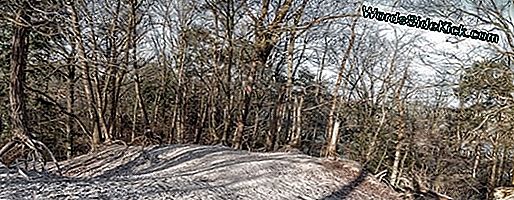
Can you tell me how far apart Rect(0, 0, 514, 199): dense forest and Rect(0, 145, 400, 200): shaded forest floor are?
2.96 ft

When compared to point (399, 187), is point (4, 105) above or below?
above

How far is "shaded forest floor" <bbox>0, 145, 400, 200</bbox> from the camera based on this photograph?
15.7 ft

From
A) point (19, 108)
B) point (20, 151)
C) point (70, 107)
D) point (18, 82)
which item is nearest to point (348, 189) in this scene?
point (20, 151)

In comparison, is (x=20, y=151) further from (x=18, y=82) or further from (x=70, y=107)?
(x=70, y=107)

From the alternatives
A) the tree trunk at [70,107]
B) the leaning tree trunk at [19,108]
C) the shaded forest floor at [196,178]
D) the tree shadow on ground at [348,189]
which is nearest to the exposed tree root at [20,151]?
the leaning tree trunk at [19,108]

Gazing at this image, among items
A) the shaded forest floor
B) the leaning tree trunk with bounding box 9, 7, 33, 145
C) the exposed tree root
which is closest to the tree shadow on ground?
the shaded forest floor

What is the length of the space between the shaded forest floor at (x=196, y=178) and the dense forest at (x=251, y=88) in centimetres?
90

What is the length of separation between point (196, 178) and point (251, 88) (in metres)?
5.51

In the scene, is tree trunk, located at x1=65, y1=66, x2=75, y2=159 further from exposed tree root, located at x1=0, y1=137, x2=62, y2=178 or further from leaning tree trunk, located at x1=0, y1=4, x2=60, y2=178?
exposed tree root, located at x1=0, y1=137, x2=62, y2=178

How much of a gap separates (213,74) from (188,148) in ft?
17.4

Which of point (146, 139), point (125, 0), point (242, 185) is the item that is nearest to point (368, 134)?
point (146, 139)

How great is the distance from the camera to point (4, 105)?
39.5 ft

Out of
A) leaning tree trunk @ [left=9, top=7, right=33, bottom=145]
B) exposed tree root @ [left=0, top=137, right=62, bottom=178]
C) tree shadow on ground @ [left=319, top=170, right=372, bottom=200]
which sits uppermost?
leaning tree trunk @ [left=9, top=7, right=33, bottom=145]

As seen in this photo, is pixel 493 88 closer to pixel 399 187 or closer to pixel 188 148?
pixel 399 187
